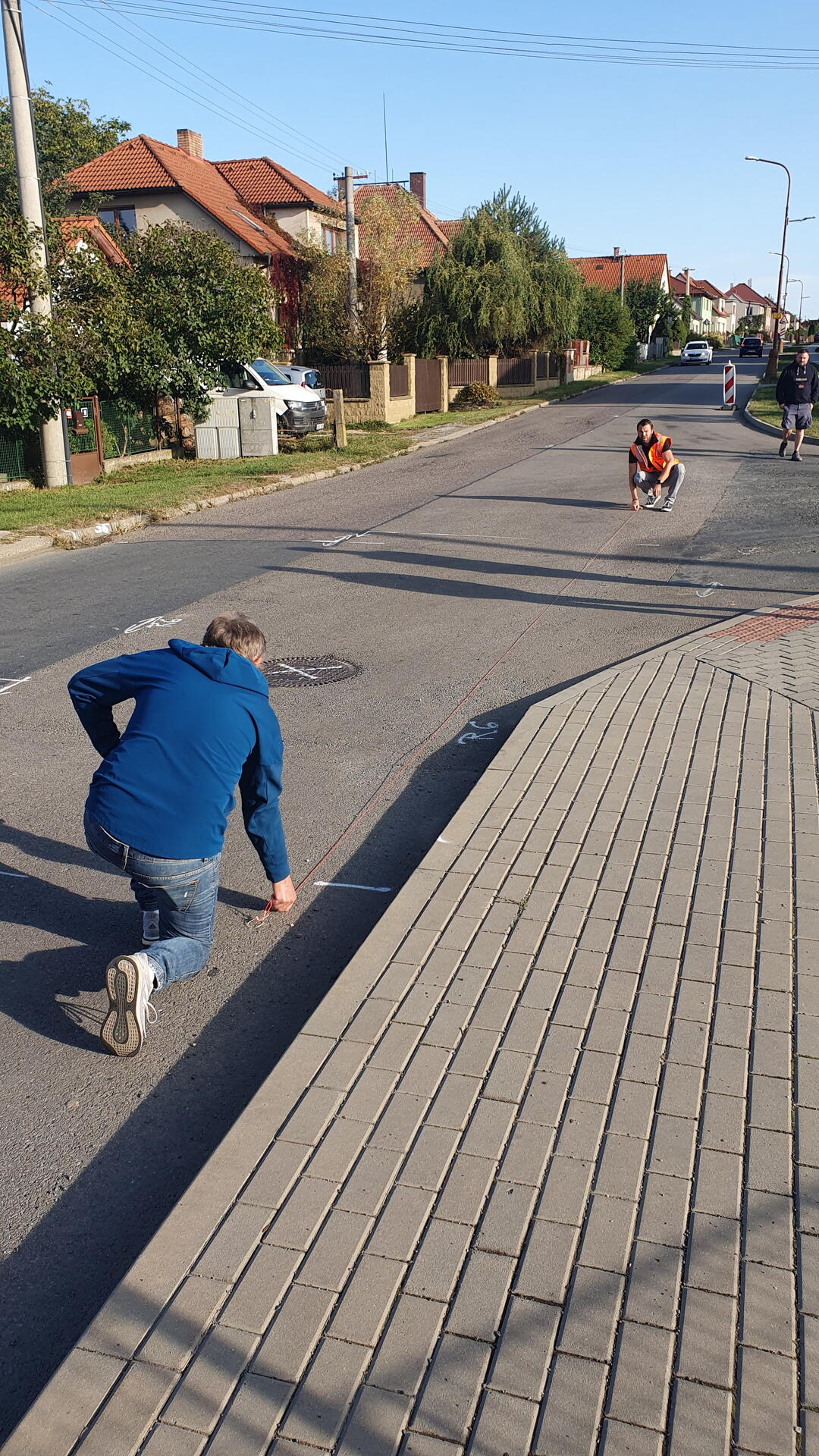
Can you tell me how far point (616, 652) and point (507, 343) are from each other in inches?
1702

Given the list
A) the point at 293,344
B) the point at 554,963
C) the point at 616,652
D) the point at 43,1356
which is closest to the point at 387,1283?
the point at 43,1356

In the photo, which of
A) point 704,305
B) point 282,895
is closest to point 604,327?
point 282,895

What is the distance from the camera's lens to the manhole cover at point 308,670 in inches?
329

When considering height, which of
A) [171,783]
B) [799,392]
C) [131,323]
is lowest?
[171,783]

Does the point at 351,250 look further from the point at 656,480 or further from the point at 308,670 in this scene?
the point at 308,670

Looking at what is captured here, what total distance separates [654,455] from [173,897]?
13083 millimetres

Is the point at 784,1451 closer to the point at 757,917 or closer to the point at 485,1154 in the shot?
the point at 485,1154

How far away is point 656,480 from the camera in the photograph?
15945mm

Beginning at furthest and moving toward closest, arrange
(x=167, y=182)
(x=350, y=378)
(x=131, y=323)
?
(x=167, y=182) < (x=350, y=378) < (x=131, y=323)

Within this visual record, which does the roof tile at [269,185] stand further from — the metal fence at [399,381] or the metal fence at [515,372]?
the metal fence at [399,381]

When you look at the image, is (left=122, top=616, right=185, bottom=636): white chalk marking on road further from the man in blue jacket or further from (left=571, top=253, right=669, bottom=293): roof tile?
(left=571, top=253, right=669, bottom=293): roof tile

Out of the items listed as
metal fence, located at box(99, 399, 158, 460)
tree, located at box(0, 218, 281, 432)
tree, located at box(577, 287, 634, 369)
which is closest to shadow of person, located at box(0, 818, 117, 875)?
tree, located at box(0, 218, 281, 432)

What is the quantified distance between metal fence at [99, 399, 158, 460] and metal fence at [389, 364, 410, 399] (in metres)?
12.4

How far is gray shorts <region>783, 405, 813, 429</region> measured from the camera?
20.6 m
